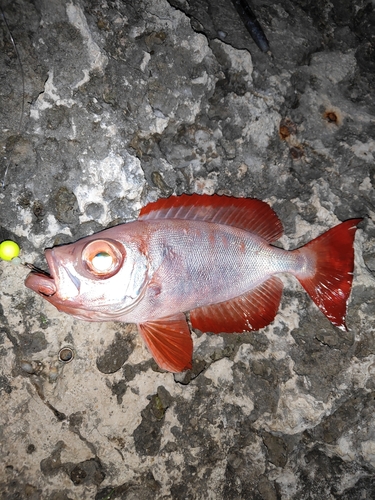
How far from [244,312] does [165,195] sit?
897 mm

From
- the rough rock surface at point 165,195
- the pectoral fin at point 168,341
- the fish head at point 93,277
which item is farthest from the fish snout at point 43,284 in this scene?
the pectoral fin at point 168,341

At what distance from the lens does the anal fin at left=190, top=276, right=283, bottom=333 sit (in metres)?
2.56

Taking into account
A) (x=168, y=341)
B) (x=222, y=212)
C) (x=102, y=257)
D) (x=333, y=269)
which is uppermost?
(x=333, y=269)

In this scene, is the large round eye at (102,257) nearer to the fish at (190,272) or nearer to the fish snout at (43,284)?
the fish at (190,272)

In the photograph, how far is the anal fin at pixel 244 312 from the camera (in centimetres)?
256

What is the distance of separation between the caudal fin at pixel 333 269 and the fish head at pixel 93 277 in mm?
1065

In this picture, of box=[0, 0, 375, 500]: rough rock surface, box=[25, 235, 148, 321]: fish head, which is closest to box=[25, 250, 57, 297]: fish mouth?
box=[25, 235, 148, 321]: fish head

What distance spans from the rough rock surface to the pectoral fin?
190mm

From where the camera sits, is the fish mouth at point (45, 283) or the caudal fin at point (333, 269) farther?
the caudal fin at point (333, 269)

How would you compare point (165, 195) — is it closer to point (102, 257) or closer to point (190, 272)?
point (190, 272)

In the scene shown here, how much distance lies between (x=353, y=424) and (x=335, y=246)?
116 centimetres

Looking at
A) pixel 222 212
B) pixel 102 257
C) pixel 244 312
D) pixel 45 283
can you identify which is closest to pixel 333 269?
pixel 244 312

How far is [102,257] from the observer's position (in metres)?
2.07

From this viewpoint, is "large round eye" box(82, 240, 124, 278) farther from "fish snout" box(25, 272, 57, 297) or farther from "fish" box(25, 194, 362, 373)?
"fish snout" box(25, 272, 57, 297)
